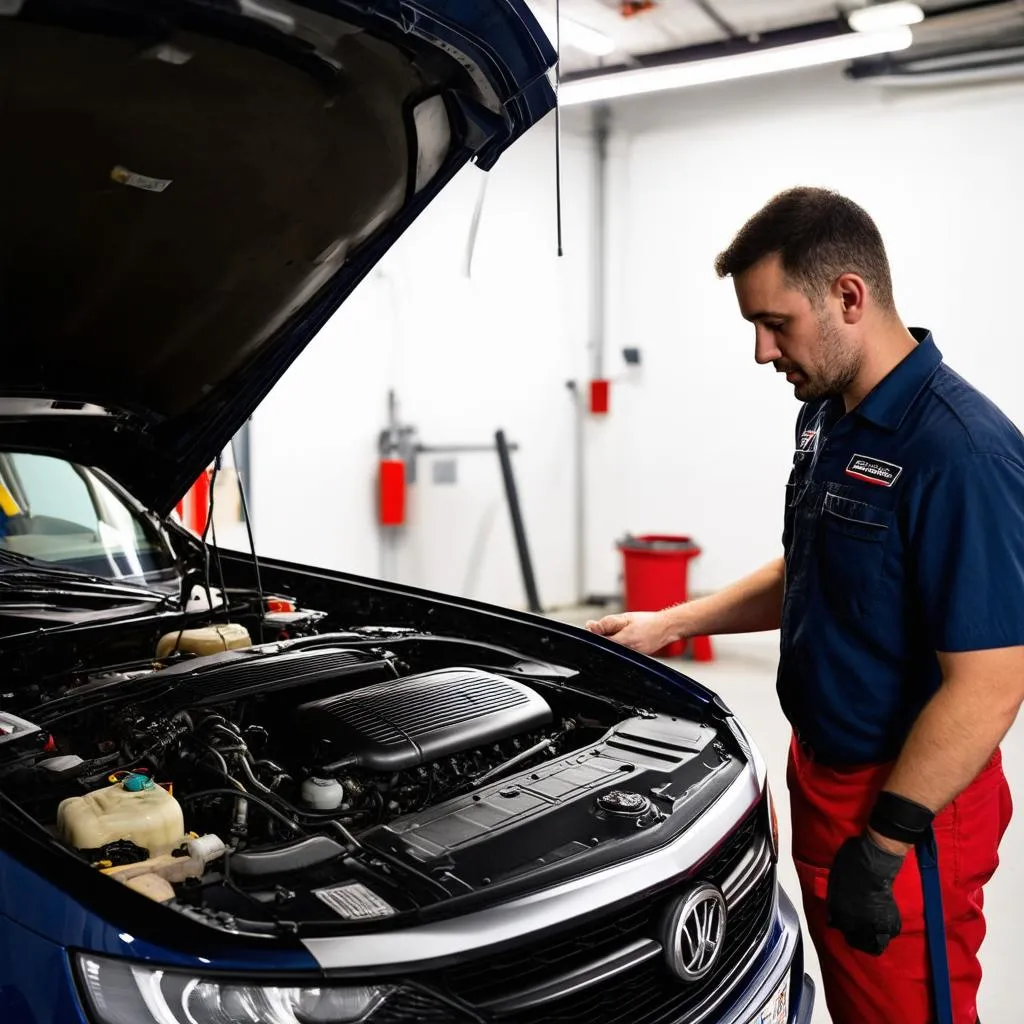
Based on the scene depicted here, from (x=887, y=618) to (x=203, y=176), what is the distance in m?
1.31

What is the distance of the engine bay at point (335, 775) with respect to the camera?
1213mm

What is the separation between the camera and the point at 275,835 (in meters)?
1.41

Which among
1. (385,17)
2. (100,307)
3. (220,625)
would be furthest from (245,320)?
(385,17)

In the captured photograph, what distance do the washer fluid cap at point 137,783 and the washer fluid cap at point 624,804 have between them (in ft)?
2.01

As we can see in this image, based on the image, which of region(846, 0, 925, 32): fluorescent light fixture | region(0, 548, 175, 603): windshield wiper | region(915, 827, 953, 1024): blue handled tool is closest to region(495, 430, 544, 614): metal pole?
region(846, 0, 925, 32): fluorescent light fixture

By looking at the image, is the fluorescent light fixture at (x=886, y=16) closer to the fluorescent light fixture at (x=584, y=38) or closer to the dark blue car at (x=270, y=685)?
the fluorescent light fixture at (x=584, y=38)

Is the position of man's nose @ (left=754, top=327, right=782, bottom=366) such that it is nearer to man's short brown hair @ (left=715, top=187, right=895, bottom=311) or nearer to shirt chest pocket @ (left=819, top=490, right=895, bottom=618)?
man's short brown hair @ (left=715, top=187, right=895, bottom=311)

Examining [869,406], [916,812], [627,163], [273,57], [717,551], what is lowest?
[717,551]

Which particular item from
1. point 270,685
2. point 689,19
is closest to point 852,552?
point 270,685

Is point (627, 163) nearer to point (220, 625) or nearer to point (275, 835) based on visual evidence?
point (220, 625)

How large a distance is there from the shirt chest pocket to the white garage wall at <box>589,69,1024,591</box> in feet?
14.5

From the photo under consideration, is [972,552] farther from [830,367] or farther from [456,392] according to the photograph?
[456,392]

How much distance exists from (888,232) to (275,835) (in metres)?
5.36

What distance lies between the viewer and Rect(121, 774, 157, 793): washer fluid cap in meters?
1.36
